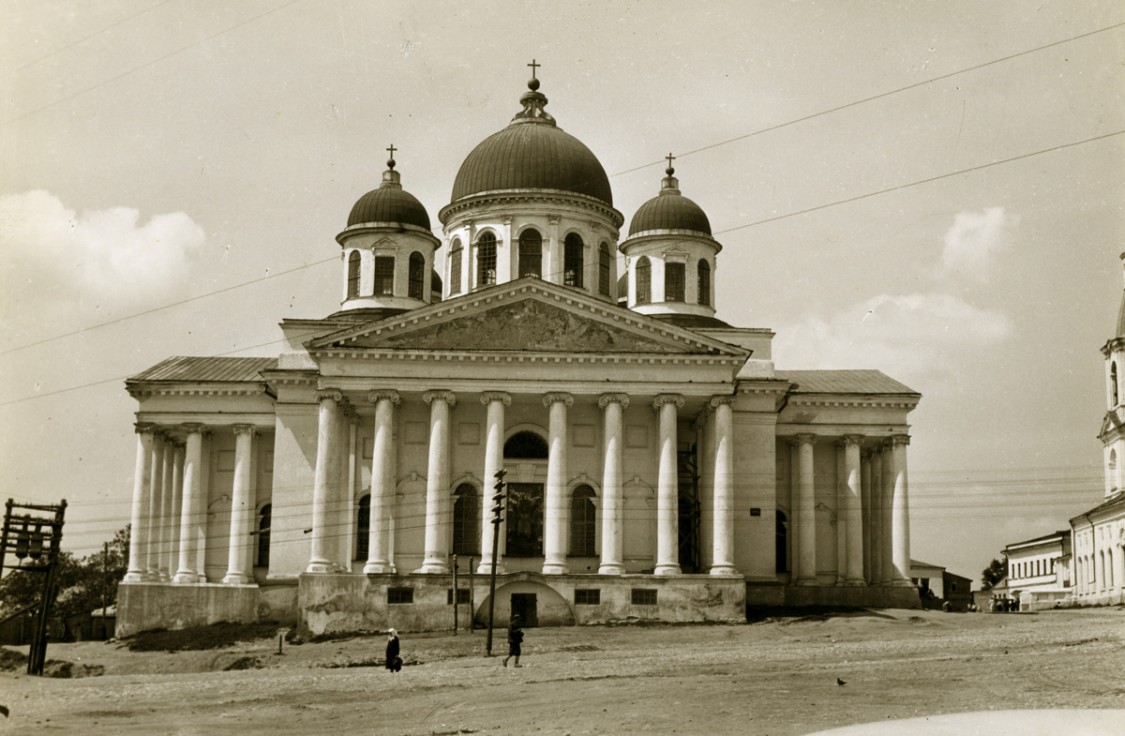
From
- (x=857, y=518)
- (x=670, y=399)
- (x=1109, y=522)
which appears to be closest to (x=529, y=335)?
(x=670, y=399)

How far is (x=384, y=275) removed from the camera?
57.8 meters

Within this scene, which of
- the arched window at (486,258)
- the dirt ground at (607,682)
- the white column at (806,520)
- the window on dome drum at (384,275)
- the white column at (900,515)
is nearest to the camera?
the dirt ground at (607,682)

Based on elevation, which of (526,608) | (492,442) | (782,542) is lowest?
(526,608)

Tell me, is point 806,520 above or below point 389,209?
below

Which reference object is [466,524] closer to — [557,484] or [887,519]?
[557,484]

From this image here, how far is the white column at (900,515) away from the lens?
56.5m

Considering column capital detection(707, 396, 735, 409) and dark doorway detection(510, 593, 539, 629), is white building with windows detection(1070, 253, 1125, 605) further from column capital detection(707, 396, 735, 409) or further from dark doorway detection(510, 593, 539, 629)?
dark doorway detection(510, 593, 539, 629)

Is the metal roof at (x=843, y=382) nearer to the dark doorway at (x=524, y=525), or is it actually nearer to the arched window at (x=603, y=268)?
the arched window at (x=603, y=268)

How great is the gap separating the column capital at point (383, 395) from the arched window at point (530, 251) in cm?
887

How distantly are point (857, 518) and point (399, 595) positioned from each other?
18759mm

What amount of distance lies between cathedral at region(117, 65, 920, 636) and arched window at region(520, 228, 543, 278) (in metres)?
0.08

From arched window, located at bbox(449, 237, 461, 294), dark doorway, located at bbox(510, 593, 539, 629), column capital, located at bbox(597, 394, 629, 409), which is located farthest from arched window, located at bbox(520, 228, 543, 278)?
dark doorway, located at bbox(510, 593, 539, 629)

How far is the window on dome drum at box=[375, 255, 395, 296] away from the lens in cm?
5769

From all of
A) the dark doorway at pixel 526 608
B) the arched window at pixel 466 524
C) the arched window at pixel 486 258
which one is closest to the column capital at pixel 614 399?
the arched window at pixel 466 524
